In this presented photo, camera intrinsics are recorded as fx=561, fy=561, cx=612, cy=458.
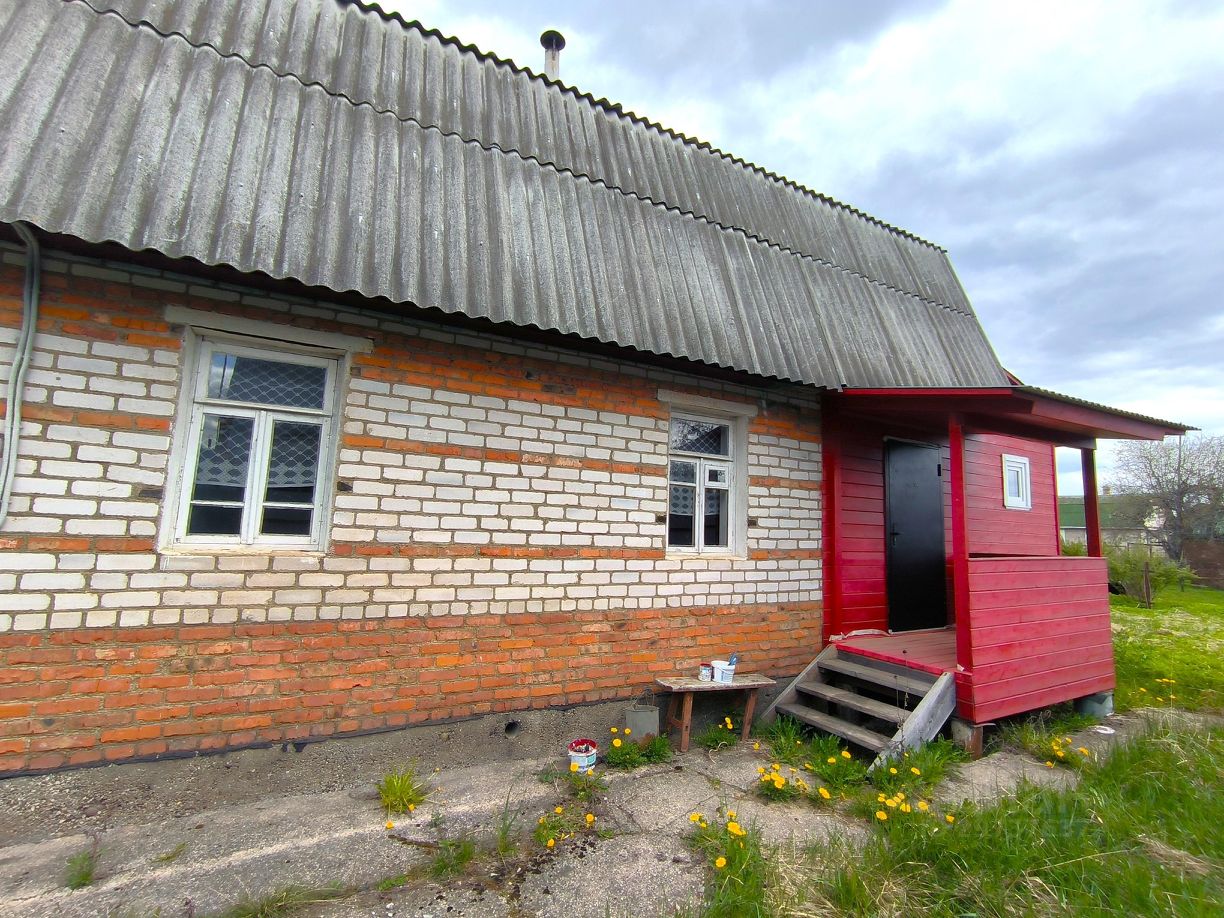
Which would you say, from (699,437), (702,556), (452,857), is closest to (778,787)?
(702,556)

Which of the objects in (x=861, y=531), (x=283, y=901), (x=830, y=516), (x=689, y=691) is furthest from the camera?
(x=861, y=531)

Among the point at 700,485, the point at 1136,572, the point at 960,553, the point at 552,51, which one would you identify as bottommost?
the point at 1136,572

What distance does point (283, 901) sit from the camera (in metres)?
2.48

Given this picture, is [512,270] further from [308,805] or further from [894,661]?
[894,661]

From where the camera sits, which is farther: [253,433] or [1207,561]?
[1207,561]

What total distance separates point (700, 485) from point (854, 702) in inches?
86.5

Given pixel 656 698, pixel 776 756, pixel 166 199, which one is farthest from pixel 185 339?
pixel 776 756

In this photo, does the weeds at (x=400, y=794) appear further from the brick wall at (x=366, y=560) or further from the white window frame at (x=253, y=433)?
the white window frame at (x=253, y=433)

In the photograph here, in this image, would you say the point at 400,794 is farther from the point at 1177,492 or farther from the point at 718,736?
the point at 1177,492

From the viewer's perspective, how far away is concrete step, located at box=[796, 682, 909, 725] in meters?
4.36

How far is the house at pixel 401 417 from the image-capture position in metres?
3.16

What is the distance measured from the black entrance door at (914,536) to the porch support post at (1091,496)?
136cm

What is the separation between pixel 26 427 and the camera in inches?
120

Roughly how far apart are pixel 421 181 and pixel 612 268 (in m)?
1.61
